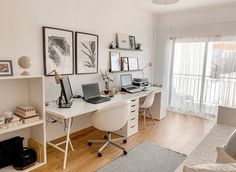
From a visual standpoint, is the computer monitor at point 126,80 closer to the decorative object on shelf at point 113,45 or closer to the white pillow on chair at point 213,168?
the decorative object on shelf at point 113,45

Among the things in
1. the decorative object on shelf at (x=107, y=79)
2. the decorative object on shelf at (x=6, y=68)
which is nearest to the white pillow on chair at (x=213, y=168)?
the decorative object on shelf at (x=6, y=68)

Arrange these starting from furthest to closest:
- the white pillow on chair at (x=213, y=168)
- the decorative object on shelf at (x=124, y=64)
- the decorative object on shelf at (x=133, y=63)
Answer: the decorative object on shelf at (x=133, y=63) → the decorative object on shelf at (x=124, y=64) → the white pillow on chair at (x=213, y=168)

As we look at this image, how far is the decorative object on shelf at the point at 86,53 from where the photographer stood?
3006 millimetres

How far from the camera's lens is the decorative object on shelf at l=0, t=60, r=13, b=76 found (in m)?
2.06

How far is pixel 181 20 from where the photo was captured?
4484 millimetres

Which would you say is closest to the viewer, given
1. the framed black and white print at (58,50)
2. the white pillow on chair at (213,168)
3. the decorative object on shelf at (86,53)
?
the white pillow on chair at (213,168)

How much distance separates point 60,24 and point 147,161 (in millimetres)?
2271

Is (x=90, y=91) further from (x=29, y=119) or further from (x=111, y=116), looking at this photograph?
(x=29, y=119)

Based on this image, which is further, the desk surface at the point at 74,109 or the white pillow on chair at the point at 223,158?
the desk surface at the point at 74,109

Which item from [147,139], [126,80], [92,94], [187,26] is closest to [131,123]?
[147,139]

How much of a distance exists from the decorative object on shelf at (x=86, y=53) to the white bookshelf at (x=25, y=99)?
862 millimetres

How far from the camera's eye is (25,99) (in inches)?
95.6

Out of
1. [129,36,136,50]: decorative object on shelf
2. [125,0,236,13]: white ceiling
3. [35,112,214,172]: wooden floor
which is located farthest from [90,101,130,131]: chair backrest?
[125,0,236,13]: white ceiling

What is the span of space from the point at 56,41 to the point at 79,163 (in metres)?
1.71
